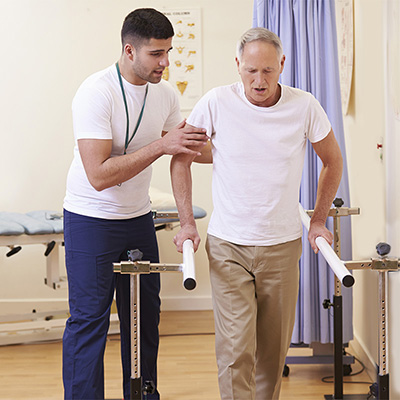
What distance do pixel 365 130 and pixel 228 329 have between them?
1489 millimetres

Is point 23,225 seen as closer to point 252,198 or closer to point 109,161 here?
point 109,161

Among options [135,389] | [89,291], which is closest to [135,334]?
[135,389]

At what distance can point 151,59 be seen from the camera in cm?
205

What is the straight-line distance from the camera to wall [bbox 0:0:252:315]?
168 inches

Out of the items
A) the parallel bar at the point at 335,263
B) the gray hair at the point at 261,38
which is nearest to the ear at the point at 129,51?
the gray hair at the point at 261,38

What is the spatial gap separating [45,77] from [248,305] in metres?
2.89

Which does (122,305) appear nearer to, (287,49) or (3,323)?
(287,49)

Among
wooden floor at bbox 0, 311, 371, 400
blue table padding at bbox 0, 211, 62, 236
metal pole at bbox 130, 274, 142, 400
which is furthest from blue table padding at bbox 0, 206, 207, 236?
metal pole at bbox 130, 274, 142, 400

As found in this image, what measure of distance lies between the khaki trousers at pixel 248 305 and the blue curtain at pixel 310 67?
2.93ft

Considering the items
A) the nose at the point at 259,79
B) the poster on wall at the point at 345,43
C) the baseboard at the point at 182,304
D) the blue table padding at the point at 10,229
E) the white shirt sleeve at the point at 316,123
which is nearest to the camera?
the nose at the point at 259,79

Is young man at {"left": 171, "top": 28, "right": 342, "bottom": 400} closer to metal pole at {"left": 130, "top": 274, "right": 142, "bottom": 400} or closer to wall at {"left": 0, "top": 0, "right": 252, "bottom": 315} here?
metal pole at {"left": 130, "top": 274, "right": 142, "bottom": 400}

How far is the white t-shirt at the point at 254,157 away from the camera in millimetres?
1882

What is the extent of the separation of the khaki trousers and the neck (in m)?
0.59

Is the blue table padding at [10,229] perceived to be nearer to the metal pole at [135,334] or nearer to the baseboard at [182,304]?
the baseboard at [182,304]
